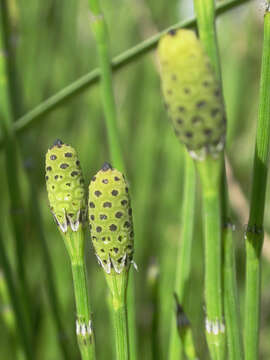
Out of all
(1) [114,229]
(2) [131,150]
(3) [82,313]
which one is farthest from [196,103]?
(2) [131,150]

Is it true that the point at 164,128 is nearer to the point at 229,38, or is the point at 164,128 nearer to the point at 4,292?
the point at 229,38

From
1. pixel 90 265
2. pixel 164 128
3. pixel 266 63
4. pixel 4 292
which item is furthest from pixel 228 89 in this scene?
pixel 266 63

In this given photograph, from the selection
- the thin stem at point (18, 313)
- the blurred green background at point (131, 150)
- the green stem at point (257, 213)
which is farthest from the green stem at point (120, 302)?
the blurred green background at point (131, 150)

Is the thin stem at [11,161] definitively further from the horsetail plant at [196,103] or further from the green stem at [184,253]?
the horsetail plant at [196,103]

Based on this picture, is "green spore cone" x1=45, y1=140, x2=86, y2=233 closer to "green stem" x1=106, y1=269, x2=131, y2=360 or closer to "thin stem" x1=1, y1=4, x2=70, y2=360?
"green stem" x1=106, y1=269, x2=131, y2=360

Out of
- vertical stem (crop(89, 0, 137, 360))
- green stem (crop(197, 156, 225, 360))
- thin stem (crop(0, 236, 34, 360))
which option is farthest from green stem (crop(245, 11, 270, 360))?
thin stem (crop(0, 236, 34, 360))
